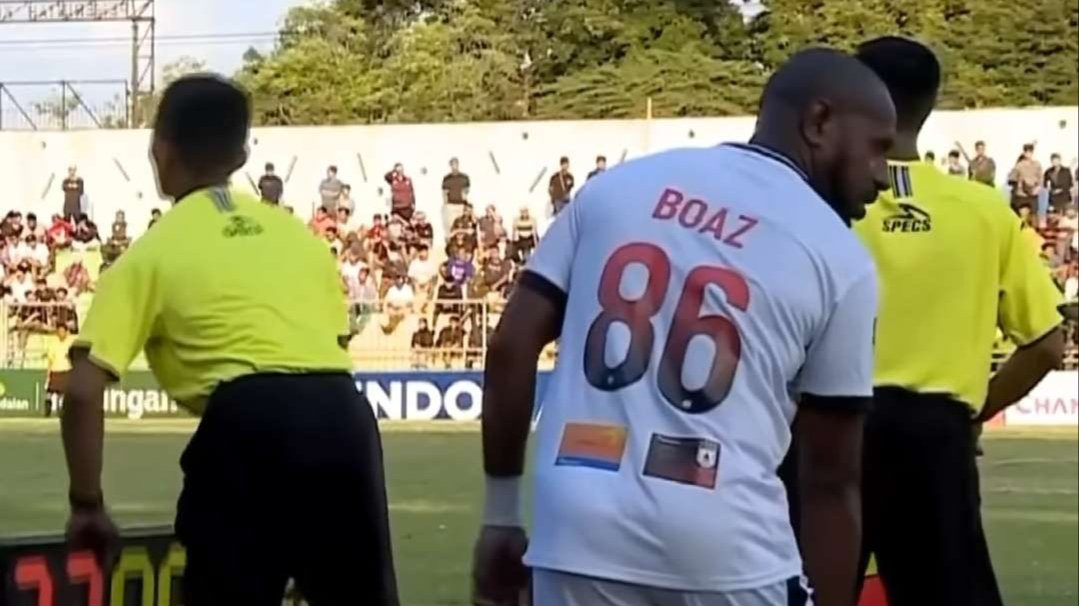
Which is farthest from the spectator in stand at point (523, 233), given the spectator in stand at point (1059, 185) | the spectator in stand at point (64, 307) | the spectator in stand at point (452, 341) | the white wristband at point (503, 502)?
the white wristband at point (503, 502)

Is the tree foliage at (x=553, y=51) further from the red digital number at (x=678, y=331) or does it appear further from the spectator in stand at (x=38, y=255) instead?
the red digital number at (x=678, y=331)

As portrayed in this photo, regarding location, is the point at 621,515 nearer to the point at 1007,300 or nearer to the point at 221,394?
the point at 221,394

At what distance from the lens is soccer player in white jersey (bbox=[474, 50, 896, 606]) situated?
2.42 meters

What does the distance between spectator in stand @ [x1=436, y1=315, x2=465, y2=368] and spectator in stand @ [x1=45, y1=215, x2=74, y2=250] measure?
4756 mm

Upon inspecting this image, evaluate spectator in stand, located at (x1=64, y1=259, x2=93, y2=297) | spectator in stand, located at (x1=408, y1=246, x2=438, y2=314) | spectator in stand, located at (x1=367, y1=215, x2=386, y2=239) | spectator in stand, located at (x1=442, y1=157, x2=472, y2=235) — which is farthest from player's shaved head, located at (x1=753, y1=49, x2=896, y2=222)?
spectator in stand, located at (x1=408, y1=246, x2=438, y2=314)

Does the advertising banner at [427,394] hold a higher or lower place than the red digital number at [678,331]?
lower

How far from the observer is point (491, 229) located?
14094 mm

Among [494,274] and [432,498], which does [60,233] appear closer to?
[432,498]

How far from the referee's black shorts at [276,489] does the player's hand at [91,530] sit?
16 cm

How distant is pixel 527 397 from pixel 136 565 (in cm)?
238

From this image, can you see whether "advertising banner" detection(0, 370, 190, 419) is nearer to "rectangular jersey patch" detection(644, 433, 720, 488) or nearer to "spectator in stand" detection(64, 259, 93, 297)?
"spectator in stand" detection(64, 259, 93, 297)

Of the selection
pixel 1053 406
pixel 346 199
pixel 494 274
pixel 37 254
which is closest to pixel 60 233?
pixel 37 254

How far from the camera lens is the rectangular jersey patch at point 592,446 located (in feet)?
→ 8.03

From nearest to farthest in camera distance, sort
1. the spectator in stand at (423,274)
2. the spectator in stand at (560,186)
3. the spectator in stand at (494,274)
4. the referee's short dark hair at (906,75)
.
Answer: the referee's short dark hair at (906,75)
the spectator in stand at (560,186)
the spectator in stand at (494,274)
the spectator in stand at (423,274)
